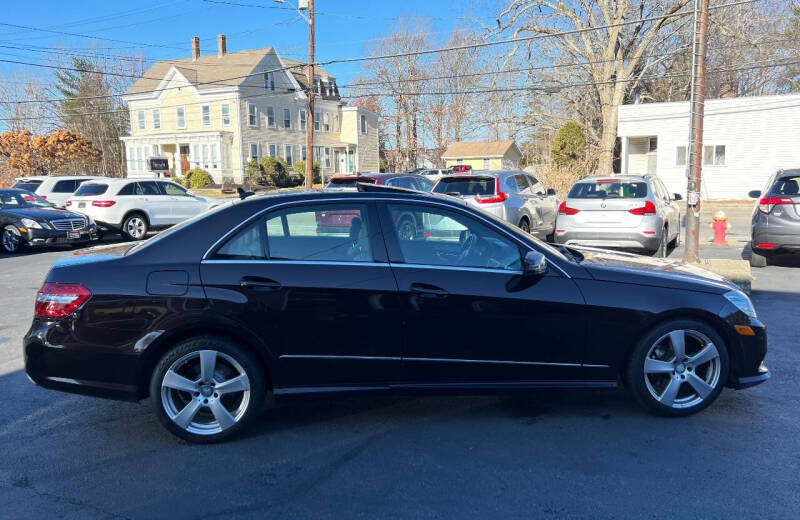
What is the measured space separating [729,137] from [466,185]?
64.8 ft

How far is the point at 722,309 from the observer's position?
4188 mm

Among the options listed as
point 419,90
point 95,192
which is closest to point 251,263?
point 95,192

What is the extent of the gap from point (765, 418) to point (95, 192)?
16.3m

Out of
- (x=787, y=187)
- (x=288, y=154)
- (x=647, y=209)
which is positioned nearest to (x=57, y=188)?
(x=647, y=209)

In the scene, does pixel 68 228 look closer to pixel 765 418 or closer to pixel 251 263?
pixel 251 263

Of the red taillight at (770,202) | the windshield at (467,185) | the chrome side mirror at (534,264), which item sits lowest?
the chrome side mirror at (534,264)

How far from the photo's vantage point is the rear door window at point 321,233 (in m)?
4.06

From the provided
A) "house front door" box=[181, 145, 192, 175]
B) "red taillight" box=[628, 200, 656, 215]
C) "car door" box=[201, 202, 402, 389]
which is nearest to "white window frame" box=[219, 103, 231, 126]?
"house front door" box=[181, 145, 192, 175]

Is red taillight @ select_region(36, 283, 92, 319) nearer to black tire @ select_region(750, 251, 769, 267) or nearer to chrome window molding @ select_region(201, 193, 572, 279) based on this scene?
chrome window molding @ select_region(201, 193, 572, 279)

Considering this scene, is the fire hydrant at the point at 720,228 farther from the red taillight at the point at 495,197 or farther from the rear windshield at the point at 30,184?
the rear windshield at the point at 30,184

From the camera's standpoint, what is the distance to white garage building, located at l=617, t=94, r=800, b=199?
84.7 ft

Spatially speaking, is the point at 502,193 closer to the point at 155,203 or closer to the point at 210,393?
the point at 210,393

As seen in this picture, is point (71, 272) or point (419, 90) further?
point (419, 90)

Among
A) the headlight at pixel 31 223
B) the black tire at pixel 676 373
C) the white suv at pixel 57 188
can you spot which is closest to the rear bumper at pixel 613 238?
the black tire at pixel 676 373
